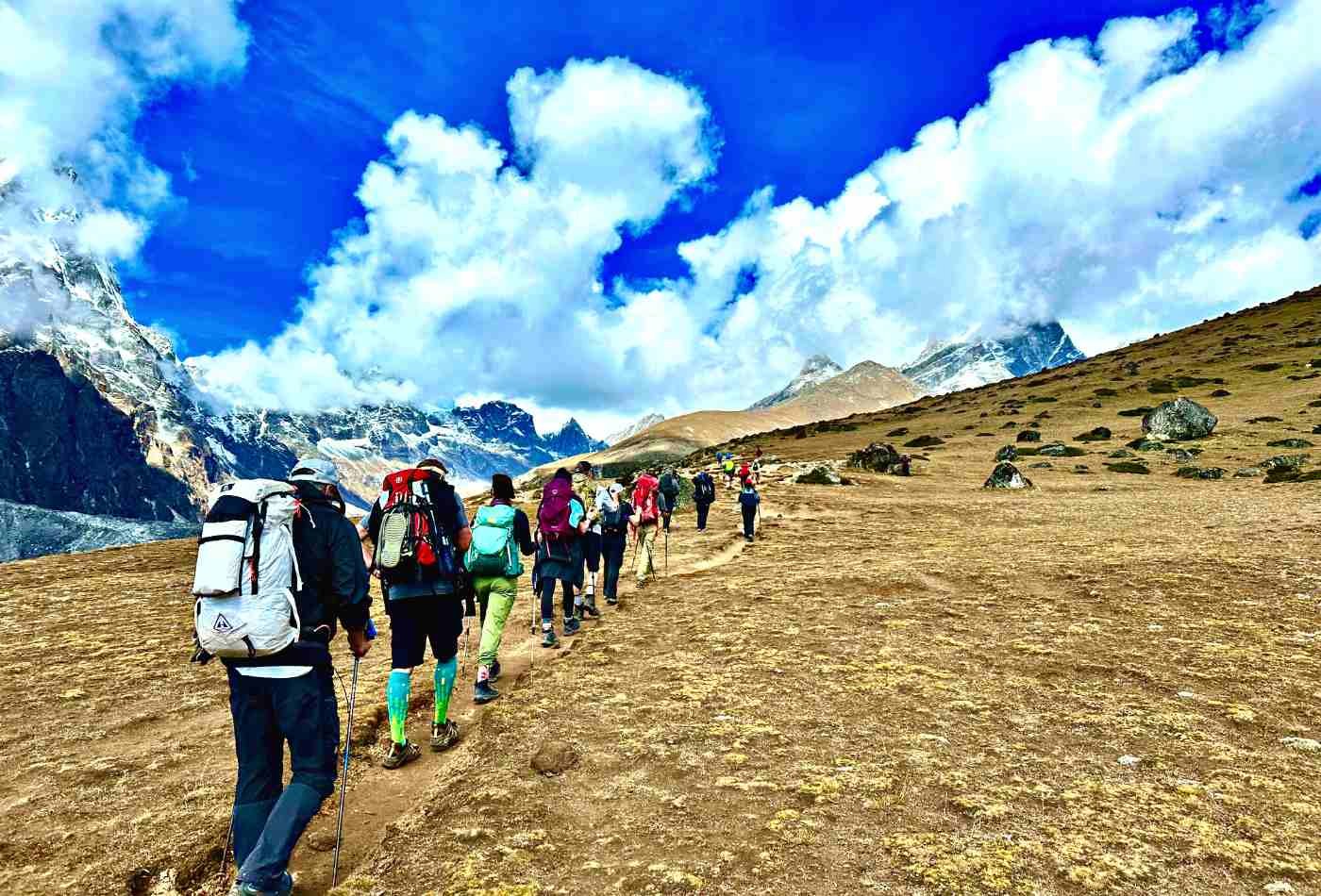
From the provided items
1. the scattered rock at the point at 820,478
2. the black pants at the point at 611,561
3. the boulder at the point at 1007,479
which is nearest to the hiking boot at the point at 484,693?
the black pants at the point at 611,561

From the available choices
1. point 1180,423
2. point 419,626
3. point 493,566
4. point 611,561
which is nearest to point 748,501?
point 611,561

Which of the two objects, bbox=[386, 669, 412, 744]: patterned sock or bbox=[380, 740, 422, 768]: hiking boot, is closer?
bbox=[380, 740, 422, 768]: hiking boot

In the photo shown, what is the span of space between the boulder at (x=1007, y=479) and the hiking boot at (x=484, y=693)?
31.9 metres

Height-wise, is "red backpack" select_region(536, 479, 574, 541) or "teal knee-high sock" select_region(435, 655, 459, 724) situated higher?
"red backpack" select_region(536, 479, 574, 541)

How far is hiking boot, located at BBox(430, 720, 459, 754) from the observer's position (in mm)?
7938

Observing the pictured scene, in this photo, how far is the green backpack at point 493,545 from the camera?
30.5 ft

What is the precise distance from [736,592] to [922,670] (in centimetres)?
654

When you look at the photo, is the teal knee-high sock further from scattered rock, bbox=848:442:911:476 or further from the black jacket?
scattered rock, bbox=848:442:911:476

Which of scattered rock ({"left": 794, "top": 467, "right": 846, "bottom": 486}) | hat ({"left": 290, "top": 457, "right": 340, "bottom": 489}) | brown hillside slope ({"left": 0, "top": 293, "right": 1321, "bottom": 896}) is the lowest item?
brown hillside slope ({"left": 0, "top": 293, "right": 1321, "bottom": 896})

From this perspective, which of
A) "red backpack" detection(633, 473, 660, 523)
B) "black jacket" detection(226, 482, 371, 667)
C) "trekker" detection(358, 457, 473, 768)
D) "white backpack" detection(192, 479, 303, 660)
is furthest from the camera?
"red backpack" detection(633, 473, 660, 523)

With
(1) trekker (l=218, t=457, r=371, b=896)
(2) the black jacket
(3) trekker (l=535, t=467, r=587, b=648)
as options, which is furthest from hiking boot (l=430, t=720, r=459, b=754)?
(3) trekker (l=535, t=467, r=587, b=648)

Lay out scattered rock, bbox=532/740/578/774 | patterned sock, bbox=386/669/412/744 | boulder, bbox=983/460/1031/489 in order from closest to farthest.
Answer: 1. scattered rock, bbox=532/740/578/774
2. patterned sock, bbox=386/669/412/744
3. boulder, bbox=983/460/1031/489

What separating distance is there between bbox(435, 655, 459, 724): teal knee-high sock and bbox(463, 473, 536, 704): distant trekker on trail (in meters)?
1.27

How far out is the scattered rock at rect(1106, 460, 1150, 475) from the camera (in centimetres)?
3722
